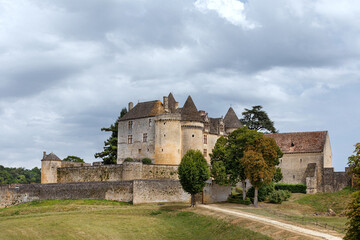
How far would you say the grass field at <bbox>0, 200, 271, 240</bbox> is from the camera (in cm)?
3628

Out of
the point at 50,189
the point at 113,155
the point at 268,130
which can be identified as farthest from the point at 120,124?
the point at 268,130

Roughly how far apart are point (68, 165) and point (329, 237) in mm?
43462

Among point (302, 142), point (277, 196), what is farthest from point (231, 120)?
point (277, 196)

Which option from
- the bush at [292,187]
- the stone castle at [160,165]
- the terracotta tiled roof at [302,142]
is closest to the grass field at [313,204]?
the bush at [292,187]

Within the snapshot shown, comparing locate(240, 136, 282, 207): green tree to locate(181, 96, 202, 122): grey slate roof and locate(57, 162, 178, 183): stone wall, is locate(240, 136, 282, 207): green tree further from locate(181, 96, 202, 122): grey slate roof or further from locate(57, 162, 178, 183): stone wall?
locate(181, 96, 202, 122): grey slate roof

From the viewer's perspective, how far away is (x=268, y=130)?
84.9m

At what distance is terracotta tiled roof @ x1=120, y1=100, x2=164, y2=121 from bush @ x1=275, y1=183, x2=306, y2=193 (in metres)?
19.2

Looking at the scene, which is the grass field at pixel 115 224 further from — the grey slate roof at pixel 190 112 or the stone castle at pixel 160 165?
the grey slate roof at pixel 190 112

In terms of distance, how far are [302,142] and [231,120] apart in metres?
11.4

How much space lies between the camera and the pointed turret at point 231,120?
2820 inches

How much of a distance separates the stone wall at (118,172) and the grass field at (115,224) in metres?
6.12

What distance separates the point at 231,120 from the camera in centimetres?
7231

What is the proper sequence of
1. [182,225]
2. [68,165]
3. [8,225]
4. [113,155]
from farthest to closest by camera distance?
1. [113,155]
2. [68,165]
3. [182,225]
4. [8,225]

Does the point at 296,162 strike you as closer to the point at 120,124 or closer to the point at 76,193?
the point at 120,124
